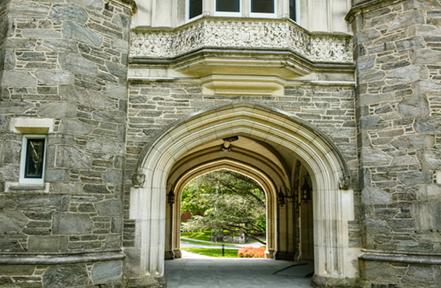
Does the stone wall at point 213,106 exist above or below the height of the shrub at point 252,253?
above

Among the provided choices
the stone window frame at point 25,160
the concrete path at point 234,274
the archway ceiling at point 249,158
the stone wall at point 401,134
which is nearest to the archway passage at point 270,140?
the stone wall at point 401,134

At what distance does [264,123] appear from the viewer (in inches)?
291

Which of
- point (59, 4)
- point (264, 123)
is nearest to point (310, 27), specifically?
point (264, 123)

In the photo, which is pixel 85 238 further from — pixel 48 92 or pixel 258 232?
pixel 258 232

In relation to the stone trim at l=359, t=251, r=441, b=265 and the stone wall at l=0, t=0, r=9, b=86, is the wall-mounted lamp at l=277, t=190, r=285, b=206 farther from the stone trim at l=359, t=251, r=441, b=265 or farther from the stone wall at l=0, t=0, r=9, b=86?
the stone wall at l=0, t=0, r=9, b=86

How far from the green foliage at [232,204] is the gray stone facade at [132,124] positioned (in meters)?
10.9

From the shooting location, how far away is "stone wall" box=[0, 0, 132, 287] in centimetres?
585

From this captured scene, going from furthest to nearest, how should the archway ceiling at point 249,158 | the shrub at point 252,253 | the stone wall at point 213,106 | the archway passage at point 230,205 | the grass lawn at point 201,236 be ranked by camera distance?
the grass lawn at point 201,236
the archway passage at point 230,205
the shrub at point 252,253
the archway ceiling at point 249,158
the stone wall at point 213,106

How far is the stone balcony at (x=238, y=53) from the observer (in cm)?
692

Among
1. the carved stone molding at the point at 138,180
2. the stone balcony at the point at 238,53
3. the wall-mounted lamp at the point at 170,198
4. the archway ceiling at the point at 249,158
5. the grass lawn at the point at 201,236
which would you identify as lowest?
the grass lawn at the point at 201,236

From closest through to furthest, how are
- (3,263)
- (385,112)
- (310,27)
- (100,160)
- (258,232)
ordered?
(3,263)
(100,160)
(385,112)
(310,27)
(258,232)

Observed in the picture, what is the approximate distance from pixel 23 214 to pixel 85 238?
0.90 metres

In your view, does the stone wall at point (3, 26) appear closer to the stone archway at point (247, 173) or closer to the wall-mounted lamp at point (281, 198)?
the stone archway at point (247, 173)

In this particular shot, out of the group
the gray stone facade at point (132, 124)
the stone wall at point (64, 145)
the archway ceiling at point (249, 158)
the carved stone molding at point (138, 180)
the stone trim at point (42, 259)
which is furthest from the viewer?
the archway ceiling at point (249, 158)
